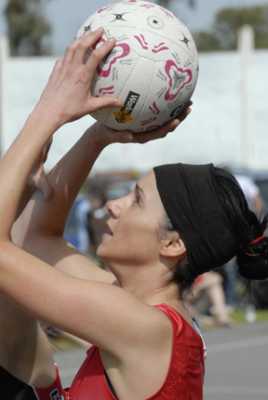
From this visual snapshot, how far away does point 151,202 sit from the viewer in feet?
12.1

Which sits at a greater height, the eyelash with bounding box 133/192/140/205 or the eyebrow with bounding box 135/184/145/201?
the eyebrow with bounding box 135/184/145/201

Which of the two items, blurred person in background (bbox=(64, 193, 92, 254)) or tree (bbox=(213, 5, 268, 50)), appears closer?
blurred person in background (bbox=(64, 193, 92, 254))

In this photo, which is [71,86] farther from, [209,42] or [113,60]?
[209,42]

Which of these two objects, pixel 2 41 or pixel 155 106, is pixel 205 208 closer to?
pixel 155 106

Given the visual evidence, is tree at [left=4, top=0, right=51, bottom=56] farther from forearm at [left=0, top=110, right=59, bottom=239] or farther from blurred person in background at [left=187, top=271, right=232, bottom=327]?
forearm at [left=0, top=110, right=59, bottom=239]

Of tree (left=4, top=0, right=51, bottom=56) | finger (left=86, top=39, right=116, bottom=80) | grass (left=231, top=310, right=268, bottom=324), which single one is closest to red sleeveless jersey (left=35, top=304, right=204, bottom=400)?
finger (left=86, top=39, right=116, bottom=80)

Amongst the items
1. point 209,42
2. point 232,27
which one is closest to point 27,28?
point 209,42

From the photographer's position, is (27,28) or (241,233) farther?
A: (27,28)

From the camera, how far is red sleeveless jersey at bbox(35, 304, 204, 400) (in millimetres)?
3498

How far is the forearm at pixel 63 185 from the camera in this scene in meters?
4.09

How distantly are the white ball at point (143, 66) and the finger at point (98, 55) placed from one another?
1.0 inches

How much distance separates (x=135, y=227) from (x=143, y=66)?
0.45 m

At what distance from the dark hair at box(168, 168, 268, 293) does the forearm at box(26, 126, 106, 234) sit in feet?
1.69

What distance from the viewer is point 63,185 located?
13.5ft
